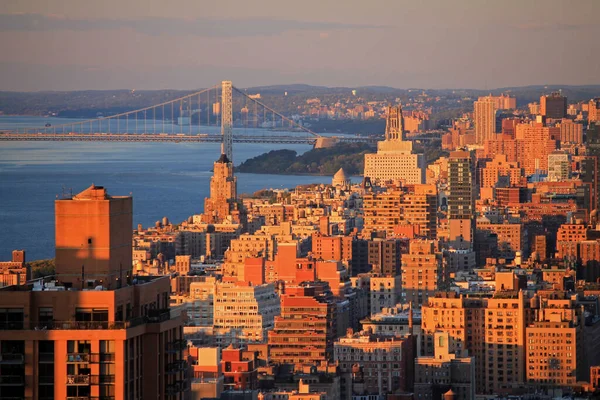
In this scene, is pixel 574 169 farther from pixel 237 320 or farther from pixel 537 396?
pixel 537 396

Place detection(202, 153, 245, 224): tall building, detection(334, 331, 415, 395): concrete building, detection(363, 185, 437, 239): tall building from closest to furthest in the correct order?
detection(334, 331, 415, 395): concrete building
detection(363, 185, 437, 239): tall building
detection(202, 153, 245, 224): tall building

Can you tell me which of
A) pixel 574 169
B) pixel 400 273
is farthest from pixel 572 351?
pixel 574 169

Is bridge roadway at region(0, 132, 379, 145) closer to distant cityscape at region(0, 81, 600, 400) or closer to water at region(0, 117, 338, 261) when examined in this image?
water at region(0, 117, 338, 261)

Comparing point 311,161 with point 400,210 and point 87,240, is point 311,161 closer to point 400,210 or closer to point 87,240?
point 400,210

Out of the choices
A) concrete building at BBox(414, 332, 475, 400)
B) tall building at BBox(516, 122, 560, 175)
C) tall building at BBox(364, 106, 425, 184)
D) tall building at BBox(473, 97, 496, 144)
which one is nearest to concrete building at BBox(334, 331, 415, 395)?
concrete building at BBox(414, 332, 475, 400)

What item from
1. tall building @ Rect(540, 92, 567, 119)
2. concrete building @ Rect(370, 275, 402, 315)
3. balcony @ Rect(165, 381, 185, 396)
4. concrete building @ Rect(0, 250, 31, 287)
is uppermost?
tall building @ Rect(540, 92, 567, 119)

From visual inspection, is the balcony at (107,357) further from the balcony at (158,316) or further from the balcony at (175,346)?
the balcony at (175,346)

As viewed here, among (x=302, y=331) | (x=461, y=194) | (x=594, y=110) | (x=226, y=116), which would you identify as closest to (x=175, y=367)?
(x=302, y=331)
